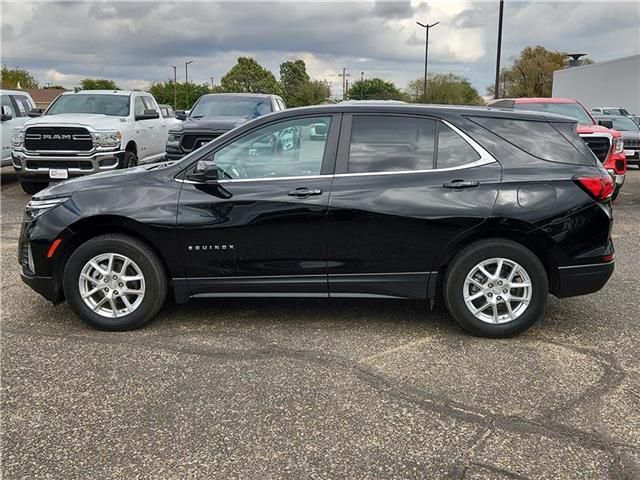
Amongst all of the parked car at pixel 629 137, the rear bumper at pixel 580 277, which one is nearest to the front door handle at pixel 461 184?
the rear bumper at pixel 580 277

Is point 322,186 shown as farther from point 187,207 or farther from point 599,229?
point 599,229

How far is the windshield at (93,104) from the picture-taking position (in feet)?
39.2

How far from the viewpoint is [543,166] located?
4.27 metres

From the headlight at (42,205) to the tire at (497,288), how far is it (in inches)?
115

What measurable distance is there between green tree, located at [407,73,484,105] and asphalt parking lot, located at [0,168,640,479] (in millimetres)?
56672

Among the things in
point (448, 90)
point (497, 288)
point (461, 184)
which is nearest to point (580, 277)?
point (497, 288)

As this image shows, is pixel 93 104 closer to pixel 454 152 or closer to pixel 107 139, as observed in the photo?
pixel 107 139

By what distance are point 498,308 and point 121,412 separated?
2665mm

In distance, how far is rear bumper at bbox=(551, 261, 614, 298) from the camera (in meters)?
4.27

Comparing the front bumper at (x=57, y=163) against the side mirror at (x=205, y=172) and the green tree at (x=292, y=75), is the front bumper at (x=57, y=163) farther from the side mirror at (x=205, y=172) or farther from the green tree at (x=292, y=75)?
the green tree at (x=292, y=75)

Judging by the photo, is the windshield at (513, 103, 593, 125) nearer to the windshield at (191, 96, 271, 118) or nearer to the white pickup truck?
the windshield at (191, 96, 271, 118)

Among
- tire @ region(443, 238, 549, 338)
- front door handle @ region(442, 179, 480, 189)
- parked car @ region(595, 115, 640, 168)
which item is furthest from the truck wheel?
parked car @ region(595, 115, 640, 168)

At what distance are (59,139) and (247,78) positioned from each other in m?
85.4

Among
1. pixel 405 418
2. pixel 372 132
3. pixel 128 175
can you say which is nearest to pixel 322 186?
pixel 372 132
